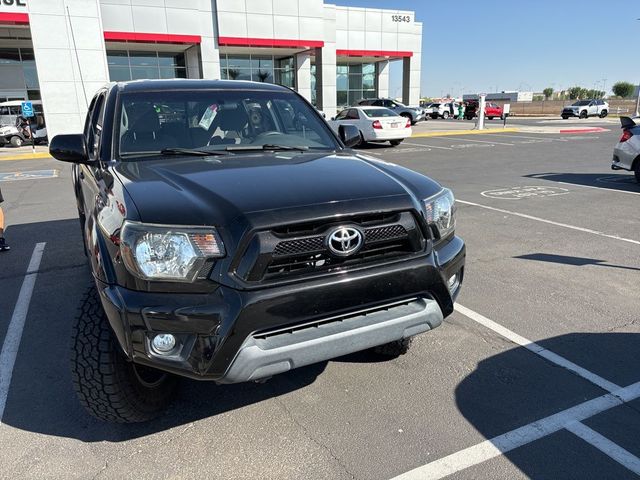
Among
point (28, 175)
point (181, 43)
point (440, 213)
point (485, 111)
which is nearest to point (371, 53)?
point (181, 43)

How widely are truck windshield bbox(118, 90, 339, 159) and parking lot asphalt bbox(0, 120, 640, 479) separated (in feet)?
5.46

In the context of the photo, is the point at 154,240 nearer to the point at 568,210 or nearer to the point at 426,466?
the point at 426,466

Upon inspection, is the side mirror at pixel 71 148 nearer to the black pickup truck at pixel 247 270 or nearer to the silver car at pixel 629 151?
the black pickup truck at pixel 247 270

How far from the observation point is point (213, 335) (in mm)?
2215

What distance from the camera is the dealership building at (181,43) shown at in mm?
20812

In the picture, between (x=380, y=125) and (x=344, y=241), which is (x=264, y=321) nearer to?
(x=344, y=241)

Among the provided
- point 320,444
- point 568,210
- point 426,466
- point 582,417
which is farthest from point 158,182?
point 568,210

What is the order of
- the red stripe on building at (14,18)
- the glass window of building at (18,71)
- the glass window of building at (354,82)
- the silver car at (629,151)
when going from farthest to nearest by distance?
the glass window of building at (354,82) → the glass window of building at (18,71) → the red stripe on building at (14,18) → the silver car at (629,151)

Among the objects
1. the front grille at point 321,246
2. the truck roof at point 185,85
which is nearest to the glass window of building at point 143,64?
the truck roof at point 185,85

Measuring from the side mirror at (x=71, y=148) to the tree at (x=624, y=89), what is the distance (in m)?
103

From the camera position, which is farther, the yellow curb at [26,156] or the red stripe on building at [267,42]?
the red stripe on building at [267,42]

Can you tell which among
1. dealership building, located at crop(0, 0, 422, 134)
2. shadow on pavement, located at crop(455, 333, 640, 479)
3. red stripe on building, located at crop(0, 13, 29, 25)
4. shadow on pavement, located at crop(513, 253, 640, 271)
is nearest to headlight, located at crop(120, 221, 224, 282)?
shadow on pavement, located at crop(455, 333, 640, 479)

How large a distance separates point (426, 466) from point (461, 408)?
1.86 feet

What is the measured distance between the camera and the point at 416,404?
2.98 meters
